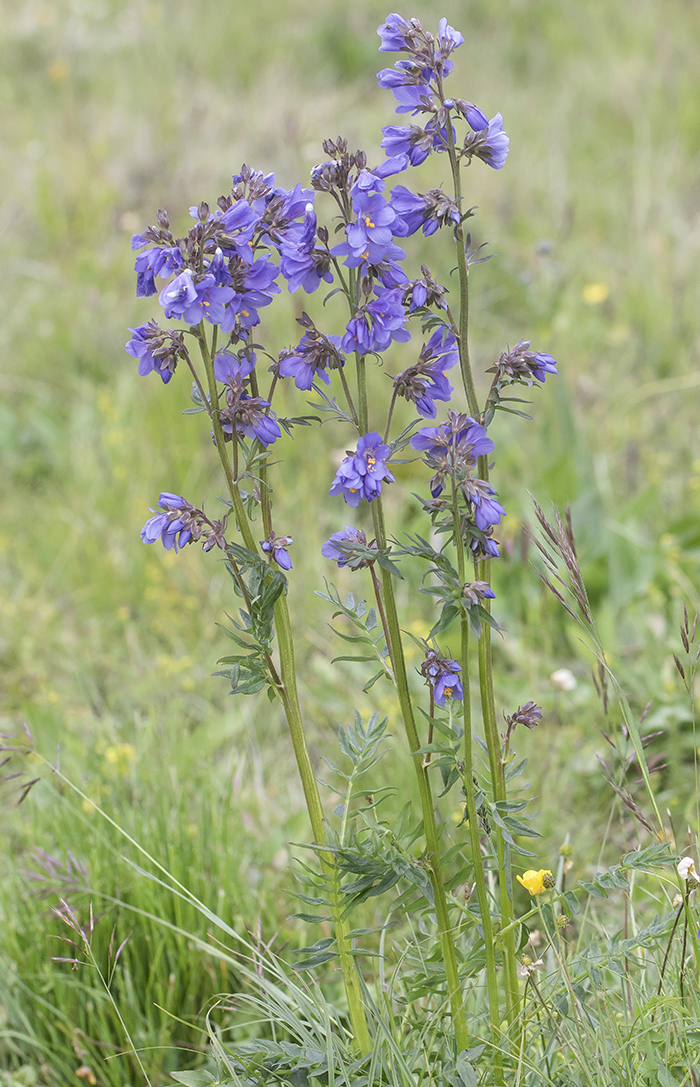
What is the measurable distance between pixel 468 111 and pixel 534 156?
4.67 meters

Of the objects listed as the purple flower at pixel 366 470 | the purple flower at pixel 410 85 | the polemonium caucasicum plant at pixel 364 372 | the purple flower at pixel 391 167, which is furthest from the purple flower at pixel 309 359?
the purple flower at pixel 410 85

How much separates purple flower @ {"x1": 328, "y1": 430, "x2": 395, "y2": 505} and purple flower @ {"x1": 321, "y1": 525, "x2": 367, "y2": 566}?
0.06 metres

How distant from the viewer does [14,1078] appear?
67.8 inches

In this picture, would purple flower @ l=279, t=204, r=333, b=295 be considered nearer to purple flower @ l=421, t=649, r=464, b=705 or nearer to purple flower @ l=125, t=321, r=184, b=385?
purple flower @ l=125, t=321, r=184, b=385

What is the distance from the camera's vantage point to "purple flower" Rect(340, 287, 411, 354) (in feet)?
3.85

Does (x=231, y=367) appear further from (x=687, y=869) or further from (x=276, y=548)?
(x=687, y=869)

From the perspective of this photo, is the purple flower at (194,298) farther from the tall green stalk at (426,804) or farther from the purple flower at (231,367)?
the tall green stalk at (426,804)

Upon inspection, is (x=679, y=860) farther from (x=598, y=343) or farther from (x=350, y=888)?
(x=598, y=343)

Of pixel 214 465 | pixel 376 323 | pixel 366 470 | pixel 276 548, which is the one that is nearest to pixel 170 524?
pixel 276 548

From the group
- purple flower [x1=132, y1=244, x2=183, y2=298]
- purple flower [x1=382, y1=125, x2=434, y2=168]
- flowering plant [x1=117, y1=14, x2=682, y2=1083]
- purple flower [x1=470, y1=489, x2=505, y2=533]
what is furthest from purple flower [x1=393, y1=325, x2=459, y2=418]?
purple flower [x1=132, y1=244, x2=183, y2=298]

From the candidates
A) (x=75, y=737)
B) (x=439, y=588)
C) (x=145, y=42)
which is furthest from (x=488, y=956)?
(x=145, y=42)

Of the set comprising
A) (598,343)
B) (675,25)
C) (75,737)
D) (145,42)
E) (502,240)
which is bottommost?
(75,737)

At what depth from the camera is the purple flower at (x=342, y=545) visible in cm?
124

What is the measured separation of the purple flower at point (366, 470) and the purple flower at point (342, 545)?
0.06m
